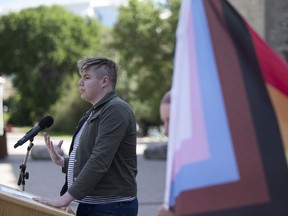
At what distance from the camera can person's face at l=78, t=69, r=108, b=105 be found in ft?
13.7

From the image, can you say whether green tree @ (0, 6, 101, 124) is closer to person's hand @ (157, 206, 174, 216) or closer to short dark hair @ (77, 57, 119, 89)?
short dark hair @ (77, 57, 119, 89)

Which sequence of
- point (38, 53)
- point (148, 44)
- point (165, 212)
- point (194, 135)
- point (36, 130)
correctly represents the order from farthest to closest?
point (38, 53) → point (148, 44) → point (36, 130) → point (165, 212) → point (194, 135)

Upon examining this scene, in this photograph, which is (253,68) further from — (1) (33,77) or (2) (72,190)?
(1) (33,77)

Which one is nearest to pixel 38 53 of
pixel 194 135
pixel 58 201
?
pixel 58 201

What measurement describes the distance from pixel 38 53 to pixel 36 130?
61.6 meters

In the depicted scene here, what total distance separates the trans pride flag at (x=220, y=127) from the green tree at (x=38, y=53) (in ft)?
202

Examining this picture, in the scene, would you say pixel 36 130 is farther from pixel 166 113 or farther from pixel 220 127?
pixel 220 127

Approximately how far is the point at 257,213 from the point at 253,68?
570 millimetres

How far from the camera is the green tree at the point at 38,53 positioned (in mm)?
64812

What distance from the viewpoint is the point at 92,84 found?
4.19 meters

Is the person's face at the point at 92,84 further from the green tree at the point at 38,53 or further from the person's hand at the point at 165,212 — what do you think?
the green tree at the point at 38,53

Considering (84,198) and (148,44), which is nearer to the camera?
(84,198)

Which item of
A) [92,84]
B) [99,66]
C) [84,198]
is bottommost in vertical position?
[84,198]

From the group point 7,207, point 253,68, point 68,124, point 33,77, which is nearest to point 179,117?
point 253,68
